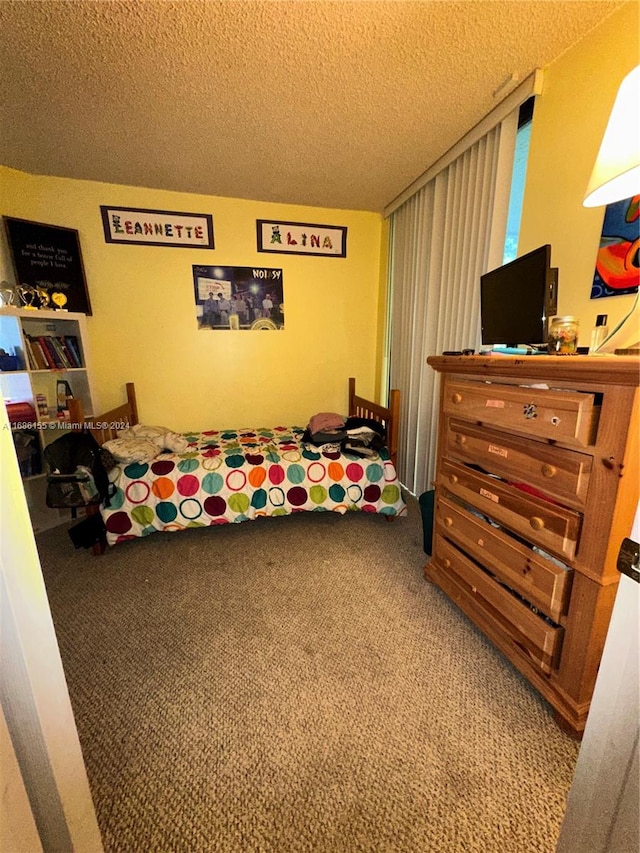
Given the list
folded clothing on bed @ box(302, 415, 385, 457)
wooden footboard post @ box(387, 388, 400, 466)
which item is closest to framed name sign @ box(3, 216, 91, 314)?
folded clothing on bed @ box(302, 415, 385, 457)

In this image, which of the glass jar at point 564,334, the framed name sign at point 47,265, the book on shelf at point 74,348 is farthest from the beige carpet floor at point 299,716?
the framed name sign at point 47,265

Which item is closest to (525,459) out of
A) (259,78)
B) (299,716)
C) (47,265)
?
(299,716)

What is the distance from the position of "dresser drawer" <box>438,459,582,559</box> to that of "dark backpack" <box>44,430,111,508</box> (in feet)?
6.69

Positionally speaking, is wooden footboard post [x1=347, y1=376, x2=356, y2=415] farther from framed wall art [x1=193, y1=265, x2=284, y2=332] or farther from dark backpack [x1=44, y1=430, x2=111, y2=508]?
dark backpack [x1=44, y1=430, x2=111, y2=508]

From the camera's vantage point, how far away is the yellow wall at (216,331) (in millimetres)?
2682

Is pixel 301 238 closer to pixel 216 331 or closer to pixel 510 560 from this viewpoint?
pixel 216 331

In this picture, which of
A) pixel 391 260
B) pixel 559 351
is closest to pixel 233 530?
pixel 559 351

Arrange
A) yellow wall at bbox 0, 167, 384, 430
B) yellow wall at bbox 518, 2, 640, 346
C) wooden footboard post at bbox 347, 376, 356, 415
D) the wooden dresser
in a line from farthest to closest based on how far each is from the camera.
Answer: wooden footboard post at bbox 347, 376, 356, 415
yellow wall at bbox 0, 167, 384, 430
yellow wall at bbox 518, 2, 640, 346
the wooden dresser

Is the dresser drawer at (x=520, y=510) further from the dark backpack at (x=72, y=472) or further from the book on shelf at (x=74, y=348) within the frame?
the book on shelf at (x=74, y=348)

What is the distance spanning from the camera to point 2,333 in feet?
7.41

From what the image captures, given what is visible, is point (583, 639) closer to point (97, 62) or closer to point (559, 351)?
point (559, 351)

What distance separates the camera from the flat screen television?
1.24 meters

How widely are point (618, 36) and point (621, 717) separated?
2.28 m

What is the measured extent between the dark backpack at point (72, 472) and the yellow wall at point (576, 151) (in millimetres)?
2692
